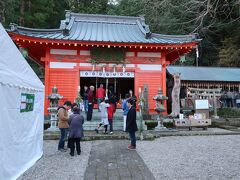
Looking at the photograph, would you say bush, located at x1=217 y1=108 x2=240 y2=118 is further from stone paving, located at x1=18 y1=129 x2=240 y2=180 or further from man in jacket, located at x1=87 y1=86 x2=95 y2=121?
man in jacket, located at x1=87 y1=86 x2=95 y2=121

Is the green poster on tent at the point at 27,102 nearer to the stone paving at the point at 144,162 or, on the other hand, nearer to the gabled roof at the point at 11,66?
the gabled roof at the point at 11,66

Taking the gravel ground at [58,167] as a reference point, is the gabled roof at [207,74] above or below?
above

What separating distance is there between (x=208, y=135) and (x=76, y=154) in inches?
245

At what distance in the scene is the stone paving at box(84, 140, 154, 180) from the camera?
16.9 feet

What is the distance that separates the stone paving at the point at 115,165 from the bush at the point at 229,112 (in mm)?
10423

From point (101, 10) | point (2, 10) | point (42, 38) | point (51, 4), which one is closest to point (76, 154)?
point (42, 38)

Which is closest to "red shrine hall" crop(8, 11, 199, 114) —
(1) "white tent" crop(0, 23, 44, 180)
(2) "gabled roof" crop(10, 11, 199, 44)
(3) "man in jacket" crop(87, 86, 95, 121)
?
(2) "gabled roof" crop(10, 11, 199, 44)

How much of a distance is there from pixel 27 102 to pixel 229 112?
1438cm

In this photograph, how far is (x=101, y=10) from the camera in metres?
32.1

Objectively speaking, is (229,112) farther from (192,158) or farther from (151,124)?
(192,158)

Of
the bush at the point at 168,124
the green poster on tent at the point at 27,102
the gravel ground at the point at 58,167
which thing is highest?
the green poster on tent at the point at 27,102

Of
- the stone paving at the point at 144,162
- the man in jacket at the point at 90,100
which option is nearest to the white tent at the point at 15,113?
the stone paving at the point at 144,162

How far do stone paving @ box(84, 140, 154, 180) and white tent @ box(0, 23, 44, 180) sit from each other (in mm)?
1371

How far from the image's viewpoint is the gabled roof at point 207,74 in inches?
721
